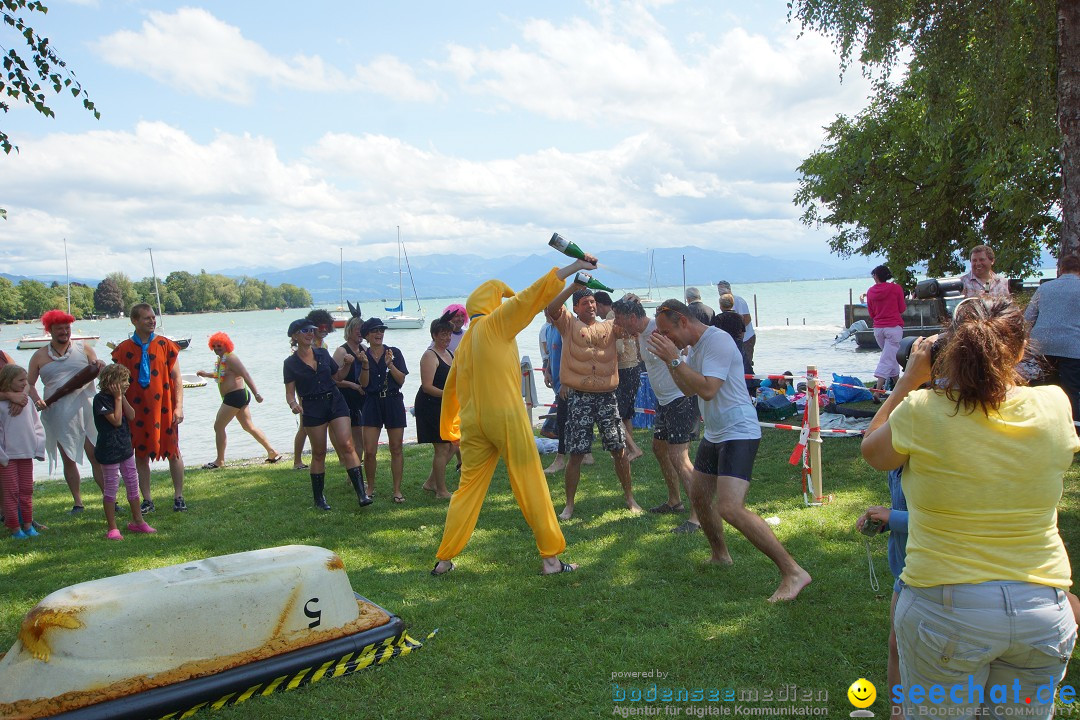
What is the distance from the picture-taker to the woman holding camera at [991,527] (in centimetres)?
223

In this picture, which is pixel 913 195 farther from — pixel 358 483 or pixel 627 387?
pixel 358 483

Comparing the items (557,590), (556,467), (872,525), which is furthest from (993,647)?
(556,467)

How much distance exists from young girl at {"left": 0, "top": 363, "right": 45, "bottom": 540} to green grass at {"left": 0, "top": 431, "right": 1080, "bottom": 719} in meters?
0.30

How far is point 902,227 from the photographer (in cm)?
1886

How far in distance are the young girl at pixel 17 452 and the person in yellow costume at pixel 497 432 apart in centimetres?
432

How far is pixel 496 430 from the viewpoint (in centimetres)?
552

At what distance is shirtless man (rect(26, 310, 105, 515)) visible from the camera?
7699 millimetres

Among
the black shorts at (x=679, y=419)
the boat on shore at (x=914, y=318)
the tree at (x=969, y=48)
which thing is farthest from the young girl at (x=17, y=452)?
the boat on shore at (x=914, y=318)

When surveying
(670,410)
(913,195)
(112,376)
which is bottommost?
(670,410)

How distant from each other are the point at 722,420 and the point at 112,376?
5378mm

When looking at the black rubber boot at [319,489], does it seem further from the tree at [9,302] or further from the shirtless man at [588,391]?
the tree at [9,302]

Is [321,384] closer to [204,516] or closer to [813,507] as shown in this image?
[204,516]

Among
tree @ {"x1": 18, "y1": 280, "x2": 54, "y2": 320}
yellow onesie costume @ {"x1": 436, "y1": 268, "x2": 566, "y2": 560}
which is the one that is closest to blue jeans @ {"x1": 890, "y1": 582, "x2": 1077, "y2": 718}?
yellow onesie costume @ {"x1": 436, "y1": 268, "x2": 566, "y2": 560}

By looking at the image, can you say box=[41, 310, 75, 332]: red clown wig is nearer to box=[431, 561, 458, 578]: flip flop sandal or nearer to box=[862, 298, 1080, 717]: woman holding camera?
box=[431, 561, 458, 578]: flip flop sandal
